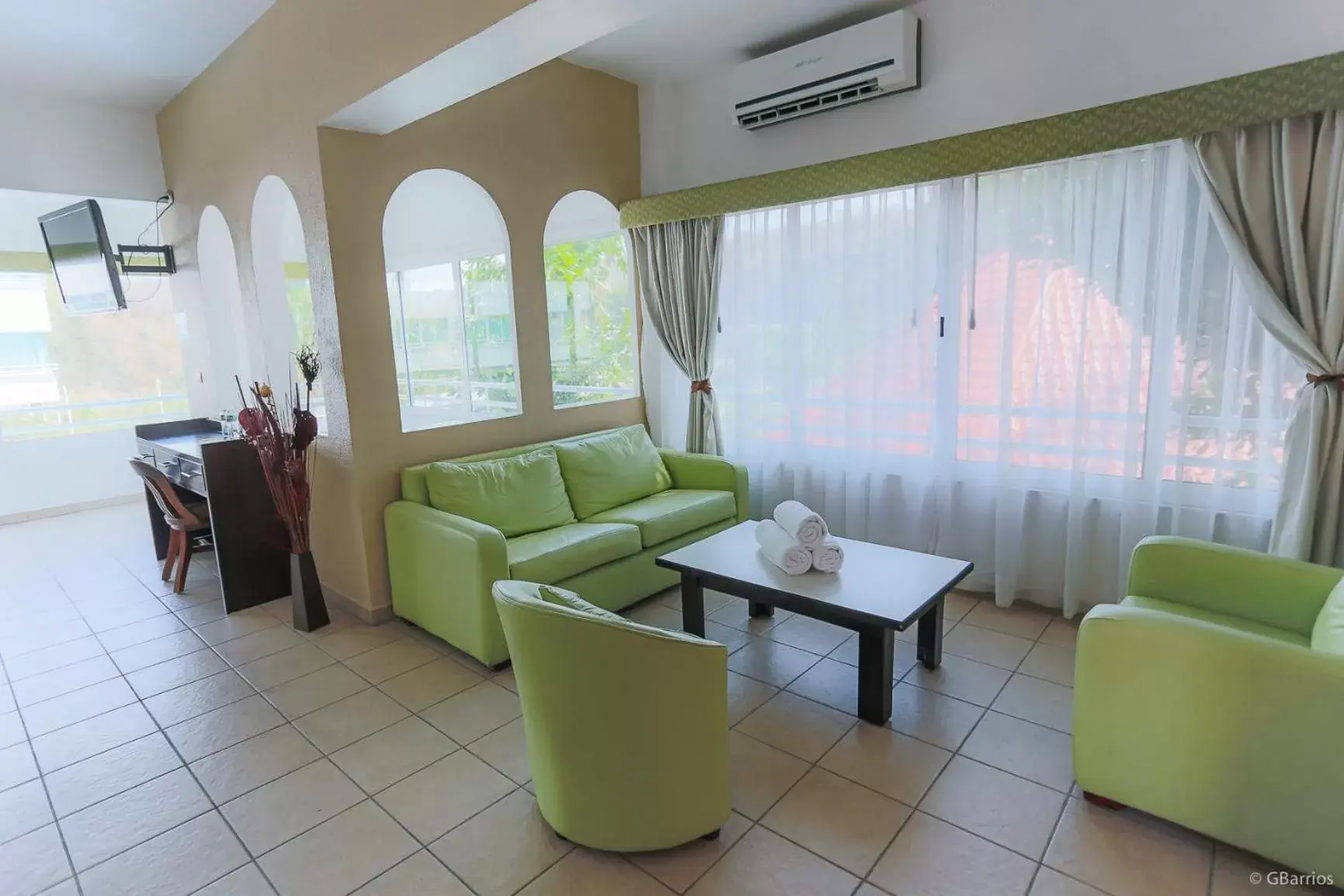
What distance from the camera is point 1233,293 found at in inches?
107

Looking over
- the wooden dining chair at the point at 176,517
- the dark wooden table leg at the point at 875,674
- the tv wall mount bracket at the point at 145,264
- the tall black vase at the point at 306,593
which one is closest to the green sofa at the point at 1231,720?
the dark wooden table leg at the point at 875,674

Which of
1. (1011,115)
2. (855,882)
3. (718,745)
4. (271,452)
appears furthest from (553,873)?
(1011,115)

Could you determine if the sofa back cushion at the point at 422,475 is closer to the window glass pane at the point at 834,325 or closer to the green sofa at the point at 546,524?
the green sofa at the point at 546,524

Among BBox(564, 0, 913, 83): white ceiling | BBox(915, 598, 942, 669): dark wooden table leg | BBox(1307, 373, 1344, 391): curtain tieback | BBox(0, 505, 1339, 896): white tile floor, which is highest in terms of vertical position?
BBox(564, 0, 913, 83): white ceiling

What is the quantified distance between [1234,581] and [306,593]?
3878 mm

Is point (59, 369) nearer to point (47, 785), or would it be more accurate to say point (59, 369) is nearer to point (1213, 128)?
point (47, 785)

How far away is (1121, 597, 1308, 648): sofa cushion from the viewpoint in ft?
6.89

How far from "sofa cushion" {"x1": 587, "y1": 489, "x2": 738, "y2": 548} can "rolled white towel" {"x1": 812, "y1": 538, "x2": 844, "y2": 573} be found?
1037mm

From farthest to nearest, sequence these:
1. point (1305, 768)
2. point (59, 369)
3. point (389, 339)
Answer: point (59, 369) < point (389, 339) < point (1305, 768)

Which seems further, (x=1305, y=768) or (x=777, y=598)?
(x=777, y=598)

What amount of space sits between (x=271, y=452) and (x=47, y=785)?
1.46 meters

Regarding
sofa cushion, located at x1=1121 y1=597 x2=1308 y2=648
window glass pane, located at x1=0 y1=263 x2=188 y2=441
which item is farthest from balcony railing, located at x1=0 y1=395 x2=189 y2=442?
sofa cushion, located at x1=1121 y1=597 x2=1308 y2=648

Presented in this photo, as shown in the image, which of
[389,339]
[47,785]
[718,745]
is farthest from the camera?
[389,339]

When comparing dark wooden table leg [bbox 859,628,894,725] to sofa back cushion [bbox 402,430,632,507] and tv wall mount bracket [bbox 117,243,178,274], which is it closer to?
sofa back cushion [bbox 402,430,632,507]
